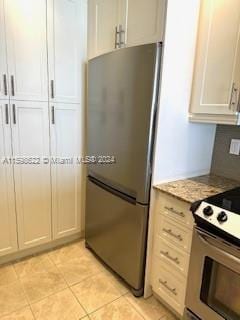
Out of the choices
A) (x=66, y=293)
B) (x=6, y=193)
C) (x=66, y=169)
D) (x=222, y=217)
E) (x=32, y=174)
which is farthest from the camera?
(x=66, y=169)

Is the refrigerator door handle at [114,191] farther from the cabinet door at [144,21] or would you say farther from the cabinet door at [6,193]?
the cabinet door at [144,21]

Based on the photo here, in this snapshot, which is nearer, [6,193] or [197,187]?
[197,187]

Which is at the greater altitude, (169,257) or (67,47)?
(67,47)

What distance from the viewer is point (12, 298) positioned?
1.66 m

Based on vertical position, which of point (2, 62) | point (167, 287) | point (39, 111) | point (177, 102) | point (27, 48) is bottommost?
point (167, 287)

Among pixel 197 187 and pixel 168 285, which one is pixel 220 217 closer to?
pixel 197 187

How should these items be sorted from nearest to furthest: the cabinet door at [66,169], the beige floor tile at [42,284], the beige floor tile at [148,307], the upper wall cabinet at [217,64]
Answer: the upper wall cabinet at [217,64] → the beige floor tile at [148,307] → the beige floor tile at [42,284] → the cabinet door at [66,169]

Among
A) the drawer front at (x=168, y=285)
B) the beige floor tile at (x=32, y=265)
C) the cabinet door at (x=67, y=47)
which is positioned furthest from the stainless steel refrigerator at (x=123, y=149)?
the beige floor tile at (x=32, y=265)

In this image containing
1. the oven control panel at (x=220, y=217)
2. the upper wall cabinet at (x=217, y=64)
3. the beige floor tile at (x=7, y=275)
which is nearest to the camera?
the oven control panel at (x=220, y=217)

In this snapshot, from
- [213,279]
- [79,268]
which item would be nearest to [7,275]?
[79,268]

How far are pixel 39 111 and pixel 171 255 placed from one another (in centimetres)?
150

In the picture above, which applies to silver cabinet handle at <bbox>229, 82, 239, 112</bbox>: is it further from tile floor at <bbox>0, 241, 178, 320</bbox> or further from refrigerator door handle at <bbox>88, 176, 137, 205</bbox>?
tile floor at <bbox>0, 241, 178, 320</bbox>

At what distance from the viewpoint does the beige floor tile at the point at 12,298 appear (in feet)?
5.15

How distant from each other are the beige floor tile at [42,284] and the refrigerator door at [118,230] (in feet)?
1.28
